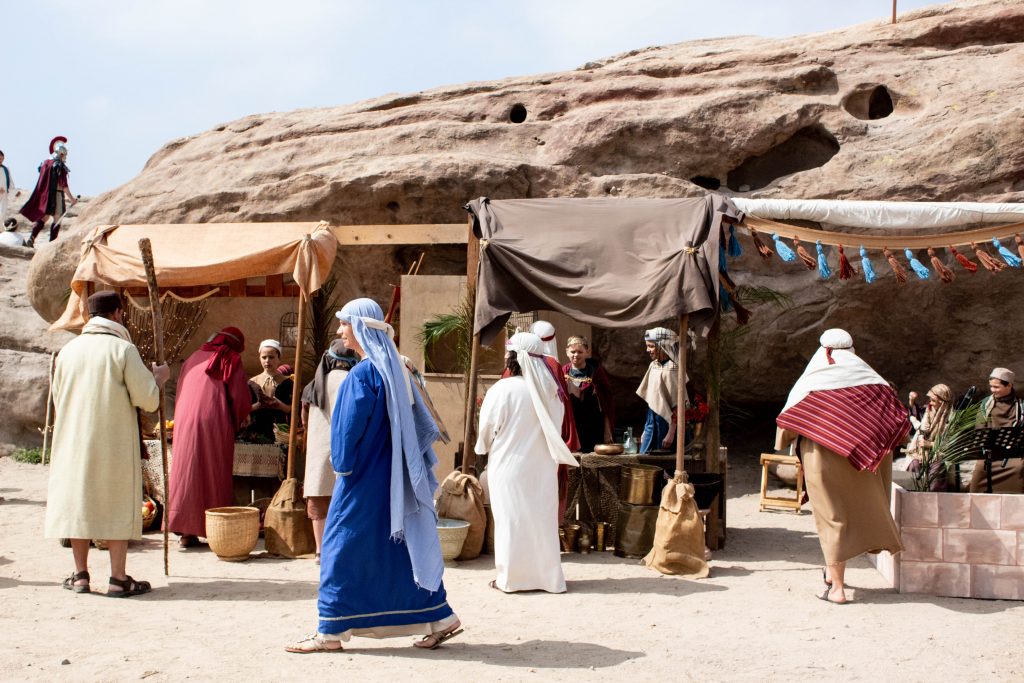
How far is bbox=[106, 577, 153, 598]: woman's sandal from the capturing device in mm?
6055

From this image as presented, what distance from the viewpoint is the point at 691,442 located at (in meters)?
8.86

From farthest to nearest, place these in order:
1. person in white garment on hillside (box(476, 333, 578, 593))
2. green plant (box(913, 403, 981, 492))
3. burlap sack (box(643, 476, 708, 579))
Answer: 1. burlap sack (box(643, 476, 708, 579))
2. green plant (box(913, 403, 981, 492))
3. person in white garment on hillside (box(476, 333, 578, 593))

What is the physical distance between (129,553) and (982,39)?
9891 mm

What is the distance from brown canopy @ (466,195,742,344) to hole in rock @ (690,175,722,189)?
3676 mm

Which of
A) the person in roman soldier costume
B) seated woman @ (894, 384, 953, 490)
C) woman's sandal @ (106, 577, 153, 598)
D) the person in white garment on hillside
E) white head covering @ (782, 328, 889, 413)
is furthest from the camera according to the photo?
the person in roman soldier costume

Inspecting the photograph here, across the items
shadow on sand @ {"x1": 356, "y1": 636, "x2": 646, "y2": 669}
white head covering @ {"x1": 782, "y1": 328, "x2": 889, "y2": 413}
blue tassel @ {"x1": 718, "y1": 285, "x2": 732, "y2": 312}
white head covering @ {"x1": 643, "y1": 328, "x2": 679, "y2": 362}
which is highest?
blue tassel @ {"x1": 718, "y1": 285, "x2": 732, "y2": 312}

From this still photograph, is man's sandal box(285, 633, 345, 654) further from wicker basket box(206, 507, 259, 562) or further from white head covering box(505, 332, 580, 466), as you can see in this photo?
wicker basket box(206, 507, 259, 562)

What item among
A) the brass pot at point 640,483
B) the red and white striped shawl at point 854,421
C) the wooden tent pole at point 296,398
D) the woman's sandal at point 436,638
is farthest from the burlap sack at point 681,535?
the wooden tent pole at point 296,398

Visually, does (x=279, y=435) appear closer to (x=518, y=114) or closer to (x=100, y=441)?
(x=100, y=441)

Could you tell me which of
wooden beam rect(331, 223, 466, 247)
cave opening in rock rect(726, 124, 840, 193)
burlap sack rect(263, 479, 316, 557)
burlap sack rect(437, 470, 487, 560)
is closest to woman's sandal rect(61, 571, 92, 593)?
burlap sack rect(263, 479, 316, 557)

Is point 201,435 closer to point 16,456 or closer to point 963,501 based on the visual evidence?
point 963,501

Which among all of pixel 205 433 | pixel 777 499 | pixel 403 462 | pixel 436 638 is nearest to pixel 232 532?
pixel 205 433

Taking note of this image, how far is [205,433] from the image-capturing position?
7551 mm

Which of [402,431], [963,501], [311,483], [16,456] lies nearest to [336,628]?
[402,431]
